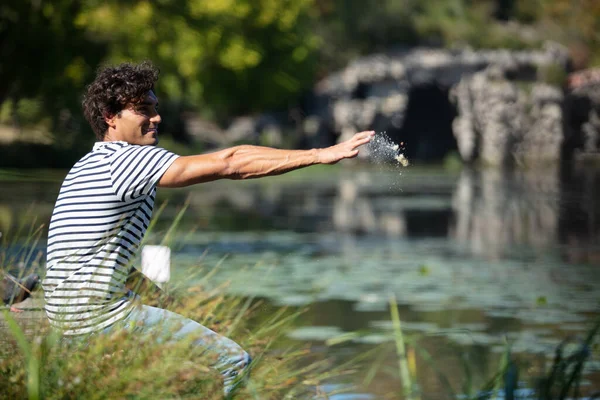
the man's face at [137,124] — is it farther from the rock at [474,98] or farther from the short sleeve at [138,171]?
the rock at [474,98]

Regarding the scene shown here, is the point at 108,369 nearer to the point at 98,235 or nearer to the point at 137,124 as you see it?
the point at 98,235

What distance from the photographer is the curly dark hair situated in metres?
5.09

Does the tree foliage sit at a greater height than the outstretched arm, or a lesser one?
greater

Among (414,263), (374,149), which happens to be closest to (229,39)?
(414,263)

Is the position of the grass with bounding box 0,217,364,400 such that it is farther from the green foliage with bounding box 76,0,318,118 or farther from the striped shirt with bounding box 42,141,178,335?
the green foliage with bounding box 76,0,318,118

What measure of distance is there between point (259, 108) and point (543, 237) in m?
32.1

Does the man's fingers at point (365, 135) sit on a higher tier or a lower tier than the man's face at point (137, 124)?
lower

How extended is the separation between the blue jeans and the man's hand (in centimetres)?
80

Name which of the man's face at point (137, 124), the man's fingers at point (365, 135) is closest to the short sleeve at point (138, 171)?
the man's face at point (137, 124)

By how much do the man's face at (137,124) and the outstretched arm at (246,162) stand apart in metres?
0.38

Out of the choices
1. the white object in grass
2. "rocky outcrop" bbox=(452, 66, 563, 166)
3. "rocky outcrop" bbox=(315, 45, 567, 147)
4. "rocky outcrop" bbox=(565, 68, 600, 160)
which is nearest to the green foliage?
"rocky outcrop" bbox=(315, 45, 567, 147)

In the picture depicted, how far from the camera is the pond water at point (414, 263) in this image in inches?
335

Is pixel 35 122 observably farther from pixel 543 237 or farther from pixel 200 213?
pixel 543 237

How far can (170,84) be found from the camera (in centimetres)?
4462
